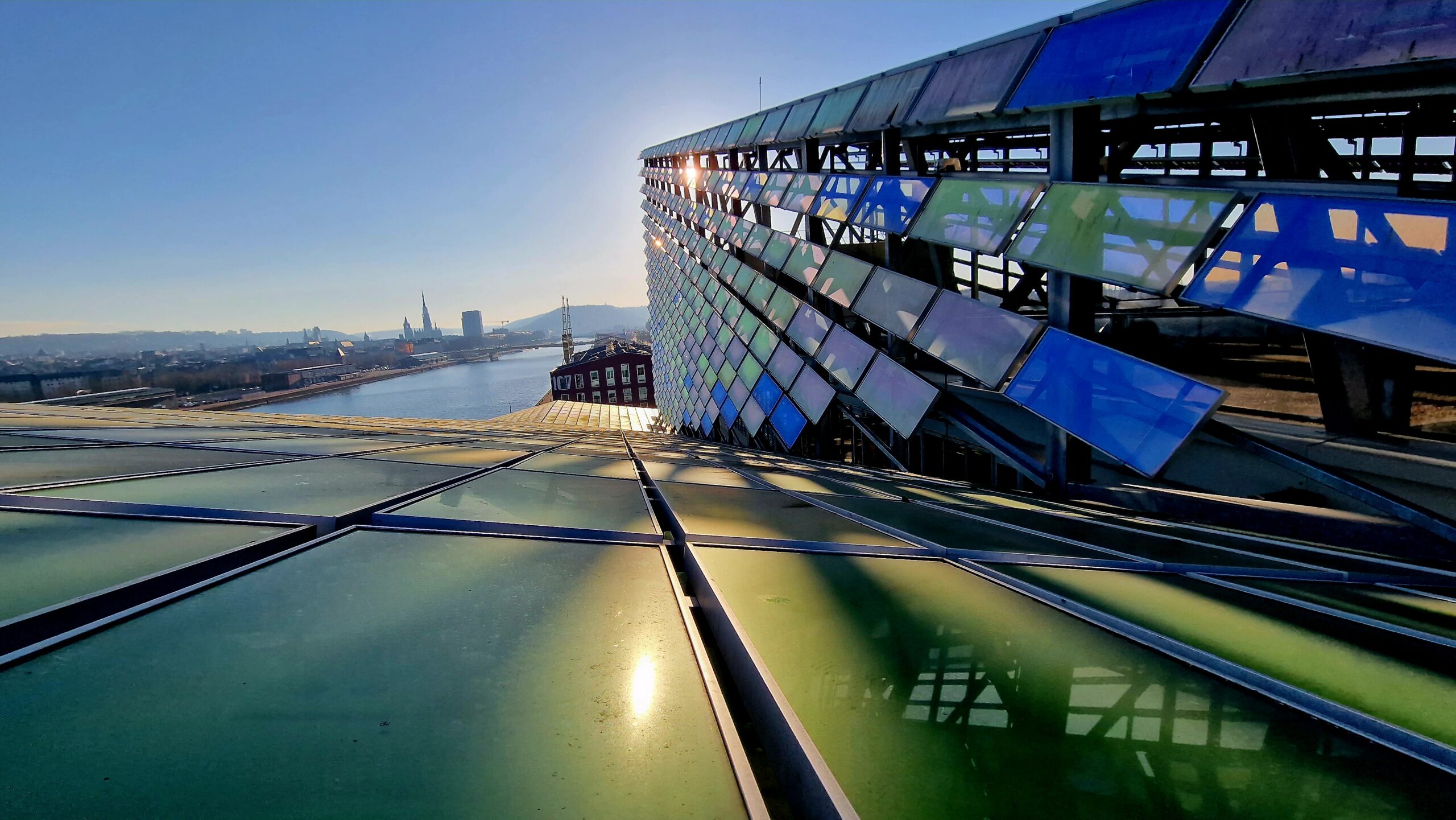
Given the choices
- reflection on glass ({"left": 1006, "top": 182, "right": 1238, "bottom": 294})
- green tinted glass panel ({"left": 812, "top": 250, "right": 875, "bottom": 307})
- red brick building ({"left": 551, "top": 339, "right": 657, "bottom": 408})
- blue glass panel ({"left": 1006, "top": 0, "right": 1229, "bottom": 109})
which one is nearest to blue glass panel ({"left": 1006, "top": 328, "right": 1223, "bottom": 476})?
reflection on glass ({"left": 1006, "top": 182, "right": 1238, "bottom": 294})

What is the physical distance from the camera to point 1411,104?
30.3 ft

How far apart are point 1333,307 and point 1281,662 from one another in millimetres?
4643

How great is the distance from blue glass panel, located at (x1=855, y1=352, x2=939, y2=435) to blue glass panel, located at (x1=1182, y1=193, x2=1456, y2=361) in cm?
531

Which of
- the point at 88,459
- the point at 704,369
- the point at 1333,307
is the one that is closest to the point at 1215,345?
the point at 1333,307

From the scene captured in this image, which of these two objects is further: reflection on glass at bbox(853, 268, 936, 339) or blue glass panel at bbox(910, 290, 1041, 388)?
reflection on glass at bbox(853, 268, 936, 339)

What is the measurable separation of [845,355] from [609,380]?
266 ft

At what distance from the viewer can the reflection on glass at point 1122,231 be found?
6.93m

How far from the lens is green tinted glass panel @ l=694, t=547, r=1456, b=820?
79.5 inches

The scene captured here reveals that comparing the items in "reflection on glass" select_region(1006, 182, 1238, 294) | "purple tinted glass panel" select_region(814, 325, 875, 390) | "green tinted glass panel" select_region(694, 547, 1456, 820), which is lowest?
"green tinted glass panel" select_region(694, 547, 1456, 820)

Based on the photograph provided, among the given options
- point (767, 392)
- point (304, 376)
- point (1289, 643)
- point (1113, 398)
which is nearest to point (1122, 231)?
point (1113, 398)

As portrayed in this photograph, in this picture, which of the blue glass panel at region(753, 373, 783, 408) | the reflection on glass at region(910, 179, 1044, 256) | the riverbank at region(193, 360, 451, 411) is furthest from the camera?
the riverbank at region(193, 360, 451, 411)

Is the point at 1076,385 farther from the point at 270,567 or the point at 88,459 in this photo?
the point at 88,459

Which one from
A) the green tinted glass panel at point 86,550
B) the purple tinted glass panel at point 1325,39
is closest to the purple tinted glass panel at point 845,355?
the purple tinted glass panel at point 1325,39

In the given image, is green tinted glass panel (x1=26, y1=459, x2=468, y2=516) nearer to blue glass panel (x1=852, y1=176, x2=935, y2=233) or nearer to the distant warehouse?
blue glass panel (x1=852, y1=176, x2=935, y2=233)
